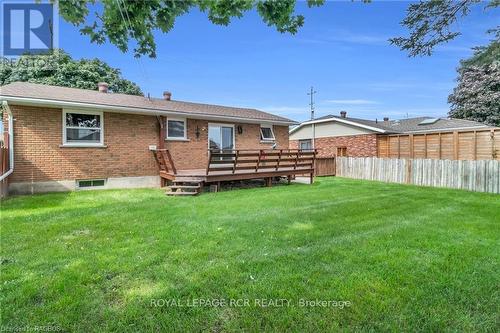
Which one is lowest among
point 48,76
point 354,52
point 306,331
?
point 306,331

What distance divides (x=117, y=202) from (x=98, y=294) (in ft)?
18.8

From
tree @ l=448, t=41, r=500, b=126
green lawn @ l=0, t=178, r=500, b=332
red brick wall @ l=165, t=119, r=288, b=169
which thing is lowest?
green lawn @ l=0, t=178, r=500, b=332

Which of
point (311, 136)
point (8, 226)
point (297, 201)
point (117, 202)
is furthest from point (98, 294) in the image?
point (311, 136)

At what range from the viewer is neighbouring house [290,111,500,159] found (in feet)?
47.2

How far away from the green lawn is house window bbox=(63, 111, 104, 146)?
4171mm

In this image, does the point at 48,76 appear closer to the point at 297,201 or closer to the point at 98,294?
the point at 297,201

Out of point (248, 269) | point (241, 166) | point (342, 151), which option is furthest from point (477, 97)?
point (248, 269)

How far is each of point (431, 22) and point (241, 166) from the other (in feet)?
26.5

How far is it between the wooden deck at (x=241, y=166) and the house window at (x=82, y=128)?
222 centimetres

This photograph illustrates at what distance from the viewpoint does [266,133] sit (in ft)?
53.7

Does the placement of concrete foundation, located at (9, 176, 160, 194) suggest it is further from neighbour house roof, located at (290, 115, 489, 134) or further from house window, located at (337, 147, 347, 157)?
neighbour house roof, located at (290, 115, 489, 134)

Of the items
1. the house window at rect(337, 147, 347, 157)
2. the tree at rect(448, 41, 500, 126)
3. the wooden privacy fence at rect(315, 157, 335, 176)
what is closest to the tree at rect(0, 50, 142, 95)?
the wooden privacy fence at rect(315, 157, 335, 176)

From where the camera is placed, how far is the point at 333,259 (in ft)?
13.2

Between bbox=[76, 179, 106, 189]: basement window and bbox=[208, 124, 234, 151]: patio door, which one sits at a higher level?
bbox=[208, 124, 234, 151]: patio door
